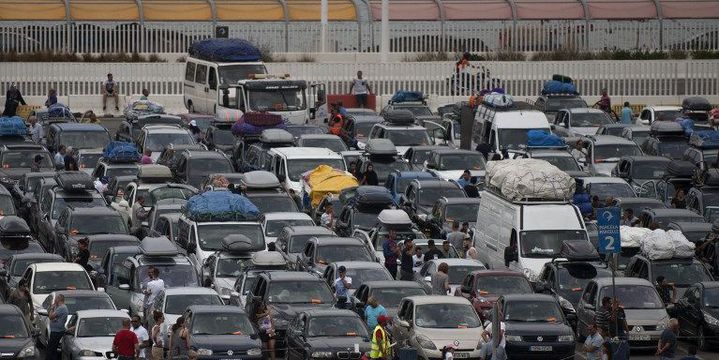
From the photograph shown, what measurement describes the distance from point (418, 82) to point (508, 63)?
10.1ft

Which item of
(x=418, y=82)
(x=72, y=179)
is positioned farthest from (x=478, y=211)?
(x=418, y=82)

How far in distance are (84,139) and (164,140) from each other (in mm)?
1997

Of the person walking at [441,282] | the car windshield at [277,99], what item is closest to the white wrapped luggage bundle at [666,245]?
the person walking at [441,282]

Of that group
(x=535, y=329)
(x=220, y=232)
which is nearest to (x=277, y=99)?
(x=220, y=232)

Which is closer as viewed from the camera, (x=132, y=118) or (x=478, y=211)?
(x=478, y=211)

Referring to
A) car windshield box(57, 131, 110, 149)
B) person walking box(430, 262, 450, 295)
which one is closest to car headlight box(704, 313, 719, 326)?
person walking box(430, 262, 450, 295)

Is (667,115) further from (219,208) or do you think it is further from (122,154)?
(219,208)

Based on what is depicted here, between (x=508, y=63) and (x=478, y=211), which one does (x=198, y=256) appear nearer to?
(x=478, y=211)

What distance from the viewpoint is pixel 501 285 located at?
3444 cm

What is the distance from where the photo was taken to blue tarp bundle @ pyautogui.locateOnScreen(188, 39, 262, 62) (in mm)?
57594

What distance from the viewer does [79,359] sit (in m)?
30.8

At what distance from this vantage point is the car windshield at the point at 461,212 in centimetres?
4103

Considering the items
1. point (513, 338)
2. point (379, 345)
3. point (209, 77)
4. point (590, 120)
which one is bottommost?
point (513, 338)

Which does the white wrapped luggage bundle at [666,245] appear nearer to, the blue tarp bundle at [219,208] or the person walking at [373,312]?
the person walking at [373,312]
